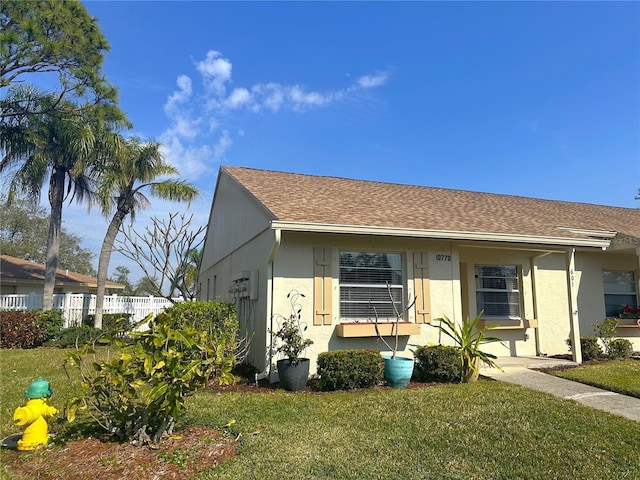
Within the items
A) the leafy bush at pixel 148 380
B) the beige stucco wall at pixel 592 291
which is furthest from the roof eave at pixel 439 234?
the leafy bush at pixel 148 380

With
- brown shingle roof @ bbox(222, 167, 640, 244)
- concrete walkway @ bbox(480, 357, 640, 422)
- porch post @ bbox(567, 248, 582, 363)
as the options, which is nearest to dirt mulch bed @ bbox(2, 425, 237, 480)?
brown shingle roof @ bbox(222, 167, 640, 244)

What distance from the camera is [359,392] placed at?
22.8ft

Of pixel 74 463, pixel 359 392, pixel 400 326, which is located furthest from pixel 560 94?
pixel 74 463

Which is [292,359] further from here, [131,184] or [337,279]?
[131,184]

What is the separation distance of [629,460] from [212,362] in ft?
14.0

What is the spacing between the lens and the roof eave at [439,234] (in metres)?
7.52

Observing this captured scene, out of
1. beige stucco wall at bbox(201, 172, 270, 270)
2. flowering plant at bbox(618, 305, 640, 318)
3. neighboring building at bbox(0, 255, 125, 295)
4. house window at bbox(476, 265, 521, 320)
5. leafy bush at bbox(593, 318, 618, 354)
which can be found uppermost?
beige stucco wall at bbox(201, 172, 270, 270)

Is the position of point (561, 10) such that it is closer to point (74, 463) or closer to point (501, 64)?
point (501, 64)

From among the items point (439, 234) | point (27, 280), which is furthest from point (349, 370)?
point (27, 280)

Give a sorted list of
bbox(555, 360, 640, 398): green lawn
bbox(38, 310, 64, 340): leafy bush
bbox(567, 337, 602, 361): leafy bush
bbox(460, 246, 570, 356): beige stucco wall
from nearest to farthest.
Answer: bbox(555, 360, 640, 398): green lawn → bbox(567, 337, 602, 361): leafy bush → bbox(460, 246, 570, 356): beige stucco wall → bbox(38, 310, 64, 340): leafy bush

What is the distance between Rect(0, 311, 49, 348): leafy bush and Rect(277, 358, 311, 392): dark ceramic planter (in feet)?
35.0

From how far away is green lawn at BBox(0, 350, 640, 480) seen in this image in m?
3.91

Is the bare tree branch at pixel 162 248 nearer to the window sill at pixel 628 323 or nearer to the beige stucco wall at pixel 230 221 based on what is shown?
the beige stucco wall at pixel 230 221

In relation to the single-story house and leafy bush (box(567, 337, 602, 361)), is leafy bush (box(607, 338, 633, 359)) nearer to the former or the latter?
leafy bush (box(567, 337, 602, 361))
